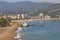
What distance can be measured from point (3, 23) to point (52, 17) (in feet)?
244

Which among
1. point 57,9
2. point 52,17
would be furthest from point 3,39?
point 57,9

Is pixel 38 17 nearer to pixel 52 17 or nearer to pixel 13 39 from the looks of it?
pixel 52 17

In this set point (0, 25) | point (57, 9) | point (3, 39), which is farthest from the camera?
point (57, 9)

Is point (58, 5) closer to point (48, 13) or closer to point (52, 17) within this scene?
point (48, 13)

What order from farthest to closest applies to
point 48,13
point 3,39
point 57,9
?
Result: point 57,9 < point 48,13 < point 3,39

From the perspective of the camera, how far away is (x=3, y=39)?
73.1 ft

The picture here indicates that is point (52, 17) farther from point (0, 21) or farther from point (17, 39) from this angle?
point (17, 39)

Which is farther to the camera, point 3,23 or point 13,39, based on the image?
point 3,23

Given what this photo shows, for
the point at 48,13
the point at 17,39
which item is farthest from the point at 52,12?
the point at 17,39

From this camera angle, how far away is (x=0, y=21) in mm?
44750

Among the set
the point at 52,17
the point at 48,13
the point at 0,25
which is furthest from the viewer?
the point at 48,13

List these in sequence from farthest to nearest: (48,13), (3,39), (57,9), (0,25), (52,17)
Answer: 1. (57,9)
2. (48,13)
3. (52,17)
4. (0,25)
5. (3,39)

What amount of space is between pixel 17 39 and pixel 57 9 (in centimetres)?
11844

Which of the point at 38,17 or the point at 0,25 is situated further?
the point at 38,17
